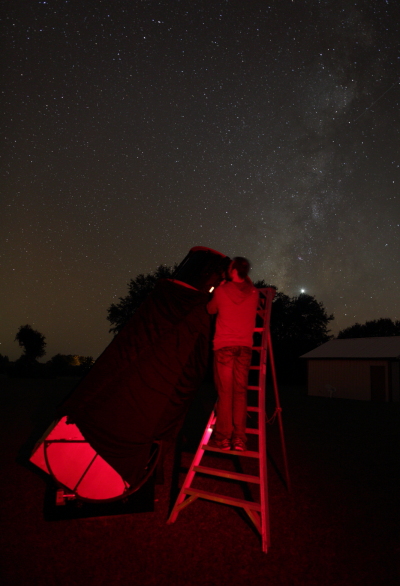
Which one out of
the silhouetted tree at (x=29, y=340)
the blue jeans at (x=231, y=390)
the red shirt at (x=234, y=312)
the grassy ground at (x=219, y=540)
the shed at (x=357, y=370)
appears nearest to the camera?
the grassy ground at (x=219, y=540)

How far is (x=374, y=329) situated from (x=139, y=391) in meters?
58.3

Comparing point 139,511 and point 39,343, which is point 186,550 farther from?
point 39,343

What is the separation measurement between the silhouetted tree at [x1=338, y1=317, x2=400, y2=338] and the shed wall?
33075mm

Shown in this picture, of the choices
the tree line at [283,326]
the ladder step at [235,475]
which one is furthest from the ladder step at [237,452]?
the tree line at [283,326]

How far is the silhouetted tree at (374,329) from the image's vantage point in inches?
2141

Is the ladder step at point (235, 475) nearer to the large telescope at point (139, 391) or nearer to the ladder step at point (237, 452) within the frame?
the ladder step at point (237, 452)

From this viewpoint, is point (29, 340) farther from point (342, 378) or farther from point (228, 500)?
point (228, 500)

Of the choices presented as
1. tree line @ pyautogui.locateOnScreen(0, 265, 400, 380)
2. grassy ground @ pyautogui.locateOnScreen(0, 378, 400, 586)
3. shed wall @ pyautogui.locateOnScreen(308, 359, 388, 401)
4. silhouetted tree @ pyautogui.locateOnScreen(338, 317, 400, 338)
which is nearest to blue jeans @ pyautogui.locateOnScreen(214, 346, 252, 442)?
grassy ground @ pyautogui.locateOnScreen(0, 378, 400, 586)

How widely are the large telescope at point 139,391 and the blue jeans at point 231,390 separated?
265 mm

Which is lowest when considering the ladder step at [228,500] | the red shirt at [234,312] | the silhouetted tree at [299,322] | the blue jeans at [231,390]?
the ladder step at [228,500]

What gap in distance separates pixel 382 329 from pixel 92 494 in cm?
5861

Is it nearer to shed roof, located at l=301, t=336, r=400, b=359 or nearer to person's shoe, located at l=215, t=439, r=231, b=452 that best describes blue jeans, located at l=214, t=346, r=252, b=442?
person's shoe, located at l=215, t=439, r=231, b=452

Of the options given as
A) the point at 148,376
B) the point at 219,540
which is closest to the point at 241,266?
the point at 148,376

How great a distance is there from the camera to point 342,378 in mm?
23516
